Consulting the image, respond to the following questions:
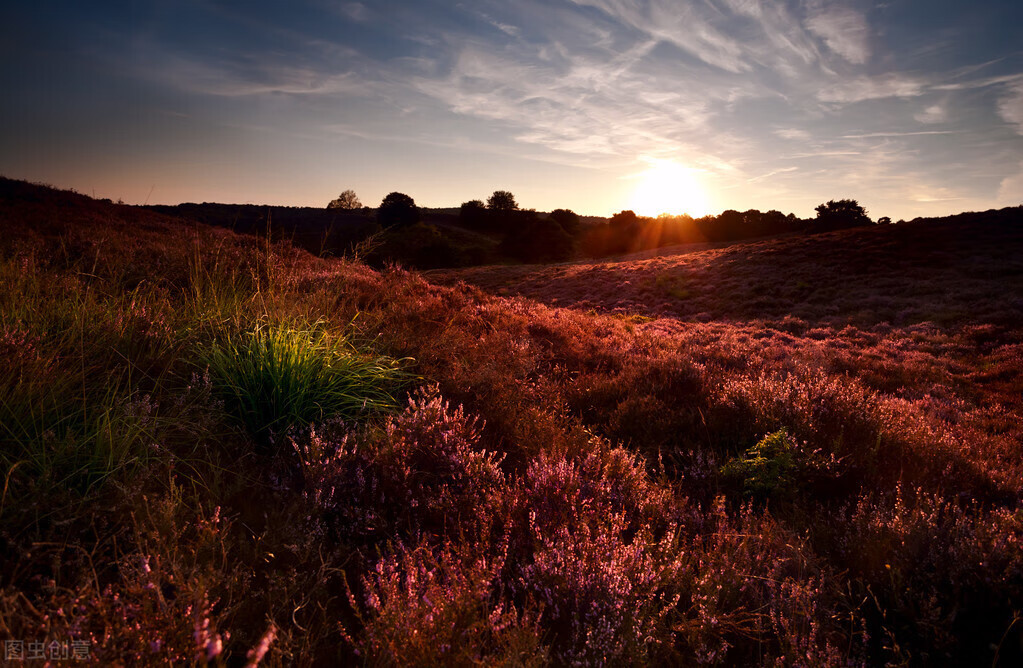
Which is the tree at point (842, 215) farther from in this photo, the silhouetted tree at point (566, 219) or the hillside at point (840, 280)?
the silhouetted tree at point (566, 219)

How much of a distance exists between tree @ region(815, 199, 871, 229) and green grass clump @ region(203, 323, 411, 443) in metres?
52.6

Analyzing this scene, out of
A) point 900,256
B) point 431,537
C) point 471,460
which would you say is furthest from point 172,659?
point 900,256

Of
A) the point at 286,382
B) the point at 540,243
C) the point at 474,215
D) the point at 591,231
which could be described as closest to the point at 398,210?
the point at 474,215

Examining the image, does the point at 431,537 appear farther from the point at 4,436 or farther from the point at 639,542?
the point at 4,436

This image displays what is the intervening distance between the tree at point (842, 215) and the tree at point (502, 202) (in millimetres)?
40840

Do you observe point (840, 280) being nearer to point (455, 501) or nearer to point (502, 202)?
point (455, 501)

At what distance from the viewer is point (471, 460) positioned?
3.13 metres

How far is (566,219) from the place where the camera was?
6456cm

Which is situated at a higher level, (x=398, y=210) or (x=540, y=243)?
→ (x=398, y=210)

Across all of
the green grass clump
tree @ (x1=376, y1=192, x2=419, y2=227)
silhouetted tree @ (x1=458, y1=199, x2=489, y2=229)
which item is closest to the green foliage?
the green grass clump

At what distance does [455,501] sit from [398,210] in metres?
63.5

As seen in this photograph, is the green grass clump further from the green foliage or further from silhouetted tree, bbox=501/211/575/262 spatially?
silhouetted tree, bbox=501/211/575/262

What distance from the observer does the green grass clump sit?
3.55 metres

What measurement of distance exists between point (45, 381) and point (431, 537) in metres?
2.63
